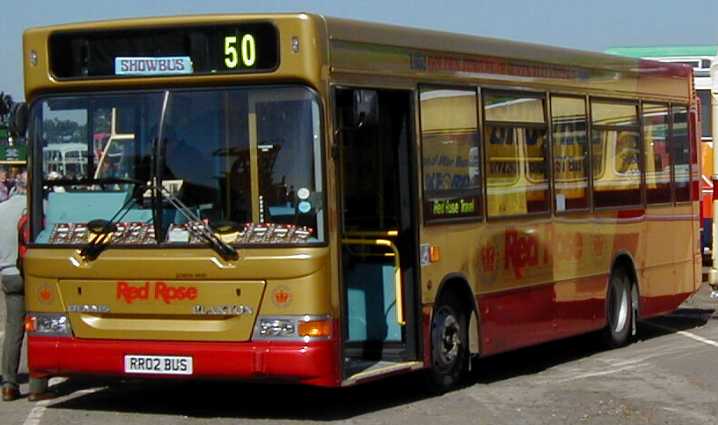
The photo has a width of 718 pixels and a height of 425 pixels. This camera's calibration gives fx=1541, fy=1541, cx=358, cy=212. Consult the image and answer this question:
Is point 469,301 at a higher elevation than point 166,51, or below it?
below

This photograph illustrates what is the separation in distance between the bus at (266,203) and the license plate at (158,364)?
1cm

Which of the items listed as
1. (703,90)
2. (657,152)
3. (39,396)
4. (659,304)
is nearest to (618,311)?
(659,304)

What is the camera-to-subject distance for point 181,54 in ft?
36.3

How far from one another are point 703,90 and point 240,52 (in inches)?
651

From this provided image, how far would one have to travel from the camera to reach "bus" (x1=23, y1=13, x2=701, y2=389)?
1079 centimetres

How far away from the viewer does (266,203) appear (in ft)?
35.8

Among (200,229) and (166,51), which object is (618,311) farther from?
(166,51)

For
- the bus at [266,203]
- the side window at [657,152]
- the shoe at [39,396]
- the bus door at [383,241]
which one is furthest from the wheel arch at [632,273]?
the shoe at [39,396]

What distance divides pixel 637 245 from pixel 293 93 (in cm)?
674

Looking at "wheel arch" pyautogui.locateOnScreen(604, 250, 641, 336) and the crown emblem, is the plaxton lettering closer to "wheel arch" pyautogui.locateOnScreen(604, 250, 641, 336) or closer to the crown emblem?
the crown emblem

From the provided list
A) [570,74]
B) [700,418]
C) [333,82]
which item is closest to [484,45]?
[570,74]

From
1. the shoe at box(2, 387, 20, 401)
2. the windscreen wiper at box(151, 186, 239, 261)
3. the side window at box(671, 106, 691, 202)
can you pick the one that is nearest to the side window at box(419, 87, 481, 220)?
the windscreen wiper at box(151, 186, 239, 261)

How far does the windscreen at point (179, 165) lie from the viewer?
35.5 ft

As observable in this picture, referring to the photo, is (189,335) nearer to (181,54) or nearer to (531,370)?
(181,54)
